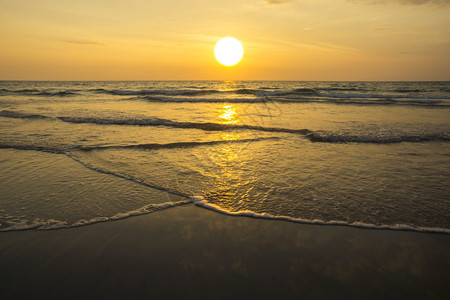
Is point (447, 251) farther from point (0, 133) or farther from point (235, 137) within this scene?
point (0, 133)

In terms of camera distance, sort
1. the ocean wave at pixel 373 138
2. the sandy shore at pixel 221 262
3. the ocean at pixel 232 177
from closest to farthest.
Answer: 1. the sandy shore at pixel 221 262
2. the ocean at pixel 232 177
3. the ocean wave at pixel 373 138

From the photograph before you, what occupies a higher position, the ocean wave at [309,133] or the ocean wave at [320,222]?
the ocean wave at [309,133]

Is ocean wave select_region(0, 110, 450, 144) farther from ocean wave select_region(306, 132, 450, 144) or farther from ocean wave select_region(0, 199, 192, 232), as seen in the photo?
ocean wave select_region(0, 199, 192, 232)

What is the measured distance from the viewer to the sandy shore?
2.34m

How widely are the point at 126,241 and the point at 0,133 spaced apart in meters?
9.50

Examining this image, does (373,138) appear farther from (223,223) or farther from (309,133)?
(223,223)

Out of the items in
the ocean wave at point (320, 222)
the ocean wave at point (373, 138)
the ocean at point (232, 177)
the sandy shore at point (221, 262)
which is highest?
the ocean wave at point (373, 138)

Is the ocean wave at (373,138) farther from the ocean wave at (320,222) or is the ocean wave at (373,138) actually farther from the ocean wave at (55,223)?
the ocean wave at (55,223)

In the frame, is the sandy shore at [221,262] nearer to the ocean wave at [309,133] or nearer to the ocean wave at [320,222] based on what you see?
the ocean wave at [320,222]

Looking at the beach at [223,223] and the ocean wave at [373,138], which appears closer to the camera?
the beach at [223,223]

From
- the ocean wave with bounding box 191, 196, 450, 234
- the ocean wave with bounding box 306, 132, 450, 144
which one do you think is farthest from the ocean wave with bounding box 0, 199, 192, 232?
the ocean wave with bounding box 306, 132, 450, 144

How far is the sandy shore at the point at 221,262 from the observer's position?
234cm

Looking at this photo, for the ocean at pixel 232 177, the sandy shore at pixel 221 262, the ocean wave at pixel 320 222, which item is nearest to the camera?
the sandy shore at pixel 221 262

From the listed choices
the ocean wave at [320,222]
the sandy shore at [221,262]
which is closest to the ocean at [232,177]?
the ocean wave at [320,222]
